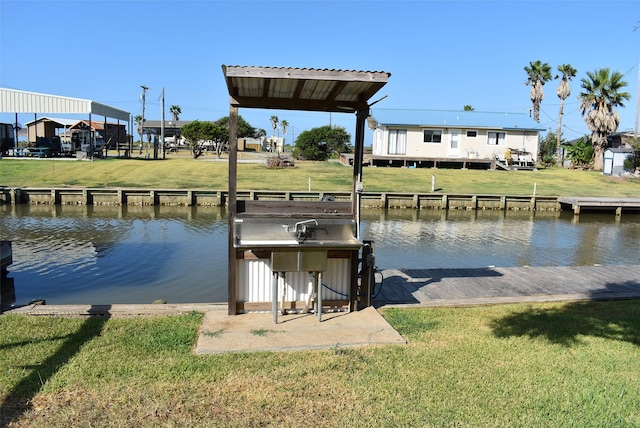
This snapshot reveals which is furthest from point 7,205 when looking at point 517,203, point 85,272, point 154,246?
point 517,203

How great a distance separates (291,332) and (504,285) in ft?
15.3

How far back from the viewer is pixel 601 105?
40250mm

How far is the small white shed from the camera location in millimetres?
36250

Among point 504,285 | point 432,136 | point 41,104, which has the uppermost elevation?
point 41,104

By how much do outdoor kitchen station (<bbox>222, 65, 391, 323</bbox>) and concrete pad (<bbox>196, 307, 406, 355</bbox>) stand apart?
6.9 inches

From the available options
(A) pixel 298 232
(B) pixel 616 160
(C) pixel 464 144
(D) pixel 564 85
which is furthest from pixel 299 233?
(D) pixel 564 85

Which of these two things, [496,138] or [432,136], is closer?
[432,136]

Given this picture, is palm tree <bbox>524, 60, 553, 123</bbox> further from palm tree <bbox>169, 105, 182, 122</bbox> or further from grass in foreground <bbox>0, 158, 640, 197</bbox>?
palm tree <bbox>169, 105, 182, 122</bbox>

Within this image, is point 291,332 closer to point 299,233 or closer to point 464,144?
point 299,233

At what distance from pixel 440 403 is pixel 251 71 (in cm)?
387

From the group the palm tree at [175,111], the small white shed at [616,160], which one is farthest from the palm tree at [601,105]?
the palm tree at [175,111]

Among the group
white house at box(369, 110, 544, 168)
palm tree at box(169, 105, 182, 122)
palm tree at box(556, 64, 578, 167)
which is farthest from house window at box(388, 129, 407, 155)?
palm tree at box(169, 105, 182, 122)

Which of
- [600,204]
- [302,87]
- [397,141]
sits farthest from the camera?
[397,141]

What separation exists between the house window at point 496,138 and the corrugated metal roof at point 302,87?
3317cm
